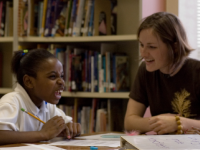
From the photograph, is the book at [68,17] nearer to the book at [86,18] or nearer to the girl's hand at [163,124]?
the book at [86,18]

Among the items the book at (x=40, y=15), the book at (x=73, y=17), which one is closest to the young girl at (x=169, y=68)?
the book at (x=73, y=17)

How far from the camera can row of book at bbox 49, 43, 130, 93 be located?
224cm

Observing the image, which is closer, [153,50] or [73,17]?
[153,50]

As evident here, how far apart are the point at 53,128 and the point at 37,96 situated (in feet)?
0.95

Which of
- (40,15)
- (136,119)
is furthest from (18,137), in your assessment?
(40,15)

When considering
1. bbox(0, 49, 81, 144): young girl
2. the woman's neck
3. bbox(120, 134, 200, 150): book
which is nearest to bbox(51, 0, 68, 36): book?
bbox(0, 49, 81, 144): young girl

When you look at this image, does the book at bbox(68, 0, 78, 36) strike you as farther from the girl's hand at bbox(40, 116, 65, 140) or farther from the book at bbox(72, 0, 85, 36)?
the girl's hand at bbox(40, 116, 65, 140)

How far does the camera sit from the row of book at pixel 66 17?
225cm

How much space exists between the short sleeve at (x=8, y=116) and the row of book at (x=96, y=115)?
1003 mm

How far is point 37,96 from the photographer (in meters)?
1.55

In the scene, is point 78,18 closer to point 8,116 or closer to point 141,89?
point 141,89

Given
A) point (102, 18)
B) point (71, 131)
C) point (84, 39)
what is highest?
point (102, 18)

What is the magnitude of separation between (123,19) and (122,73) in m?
0.44

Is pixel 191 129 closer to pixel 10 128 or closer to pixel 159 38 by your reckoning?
pixel 159 38
